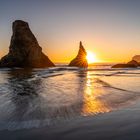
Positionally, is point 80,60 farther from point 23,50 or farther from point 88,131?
point 88,131

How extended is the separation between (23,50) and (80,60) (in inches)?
1031

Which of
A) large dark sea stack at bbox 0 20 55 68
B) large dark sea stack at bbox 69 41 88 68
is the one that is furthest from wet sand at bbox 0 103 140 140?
large dark sea stack at bbox 69 41 88 68

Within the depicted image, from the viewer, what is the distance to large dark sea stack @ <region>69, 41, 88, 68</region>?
100 meters

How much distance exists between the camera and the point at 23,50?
86688 mm

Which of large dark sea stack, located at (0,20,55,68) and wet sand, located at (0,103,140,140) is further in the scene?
large dark sea stack, located at (0,20,55,68)

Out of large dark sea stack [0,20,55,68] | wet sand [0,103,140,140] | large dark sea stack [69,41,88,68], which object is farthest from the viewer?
large dark sea stack [69,41,88,68]

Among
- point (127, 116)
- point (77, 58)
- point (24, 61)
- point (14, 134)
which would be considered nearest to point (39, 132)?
point (14, 134)

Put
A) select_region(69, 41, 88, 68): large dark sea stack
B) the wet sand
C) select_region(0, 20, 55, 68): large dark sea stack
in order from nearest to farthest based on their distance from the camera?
the wet sand
select_region(0, 20, 55, 68): large dark sea stack
select_region(69, 41, 88, 68): large dark sea stack

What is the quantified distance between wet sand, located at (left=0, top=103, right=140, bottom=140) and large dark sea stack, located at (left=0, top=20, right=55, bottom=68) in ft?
249

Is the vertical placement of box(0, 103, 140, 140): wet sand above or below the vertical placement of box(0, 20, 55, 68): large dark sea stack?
below

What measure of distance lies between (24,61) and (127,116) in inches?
3166

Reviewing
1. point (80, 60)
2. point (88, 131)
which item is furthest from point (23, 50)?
point (88, 131)

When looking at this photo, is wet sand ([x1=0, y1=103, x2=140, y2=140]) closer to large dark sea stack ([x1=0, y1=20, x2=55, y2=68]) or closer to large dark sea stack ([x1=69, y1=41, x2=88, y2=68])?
large dark sea stack ([x1=0, y1=20, x2=55, y2=68])

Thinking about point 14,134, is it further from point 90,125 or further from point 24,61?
point 24,61
